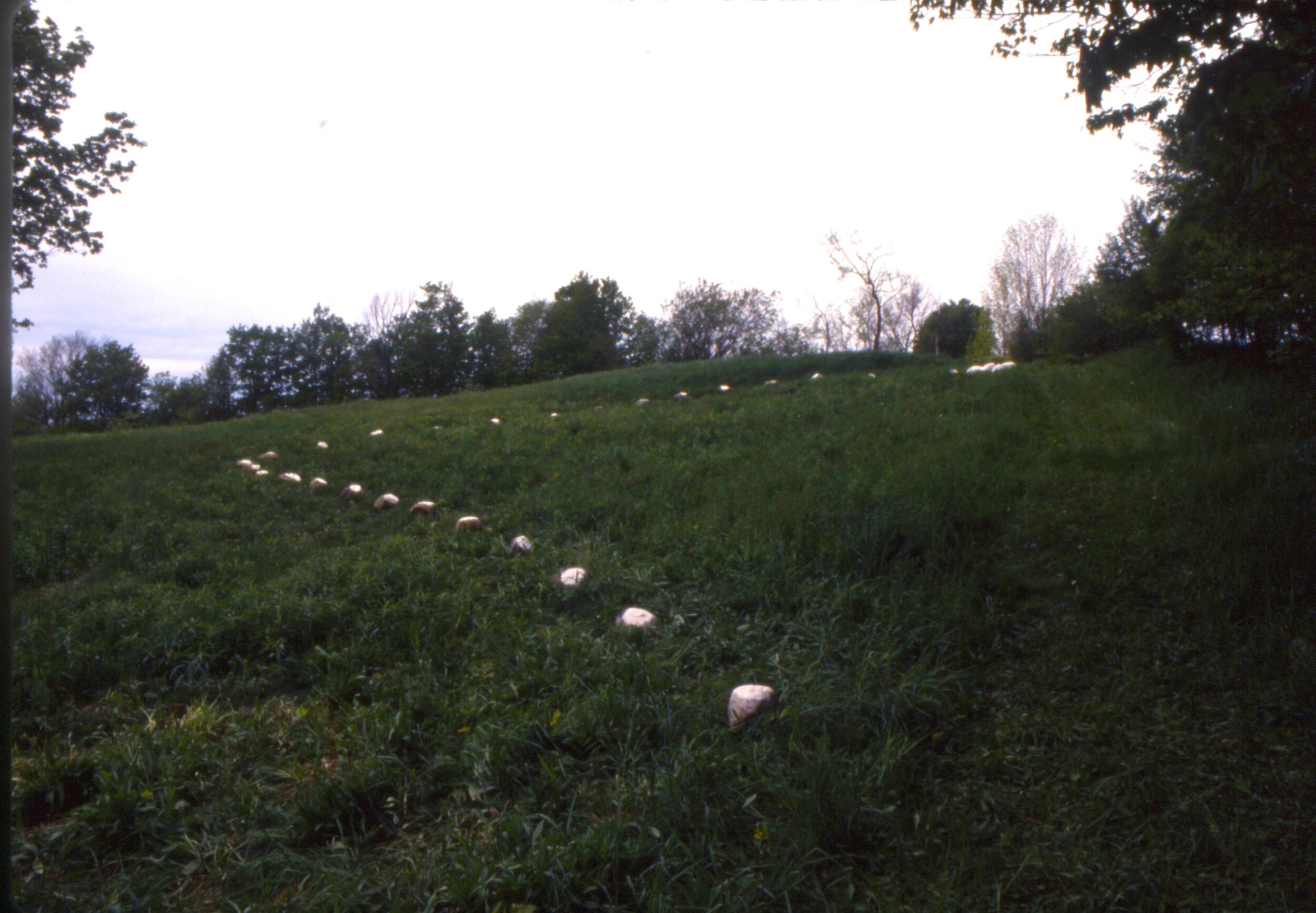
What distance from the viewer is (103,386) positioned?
802 inches

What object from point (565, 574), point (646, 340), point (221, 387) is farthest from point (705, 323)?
point (565, 574)

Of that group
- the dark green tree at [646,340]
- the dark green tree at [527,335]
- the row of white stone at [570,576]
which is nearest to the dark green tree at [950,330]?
the dark green tree at [646,340]

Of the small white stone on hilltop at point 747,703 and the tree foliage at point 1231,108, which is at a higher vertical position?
the tree foliage at point 1231,108

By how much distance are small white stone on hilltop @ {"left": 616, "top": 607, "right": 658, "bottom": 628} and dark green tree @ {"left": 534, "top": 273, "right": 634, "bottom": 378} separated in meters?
39.0

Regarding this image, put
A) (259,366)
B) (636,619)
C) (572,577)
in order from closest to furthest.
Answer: (636,619) < (572,577) < (259,366)

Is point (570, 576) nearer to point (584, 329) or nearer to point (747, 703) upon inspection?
point (747, 703)

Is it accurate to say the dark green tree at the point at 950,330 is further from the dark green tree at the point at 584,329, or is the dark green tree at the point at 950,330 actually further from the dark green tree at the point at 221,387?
the dark green tree at the point at 221,387

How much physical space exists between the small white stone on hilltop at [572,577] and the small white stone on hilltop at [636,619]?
0.53 metres

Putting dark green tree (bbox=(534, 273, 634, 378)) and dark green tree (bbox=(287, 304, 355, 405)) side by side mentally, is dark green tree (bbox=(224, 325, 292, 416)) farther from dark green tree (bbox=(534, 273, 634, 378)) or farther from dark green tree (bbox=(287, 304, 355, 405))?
dark green tree (bbox=(534, 273, 634, 378))

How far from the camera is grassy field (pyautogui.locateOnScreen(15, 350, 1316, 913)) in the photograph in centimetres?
209

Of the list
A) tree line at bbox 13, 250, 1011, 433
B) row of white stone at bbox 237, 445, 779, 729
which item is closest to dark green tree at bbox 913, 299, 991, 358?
tree line at bbox 13, 250, 1011, 433

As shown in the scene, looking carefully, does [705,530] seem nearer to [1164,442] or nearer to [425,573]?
[425,573]

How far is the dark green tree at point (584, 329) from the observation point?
4300 centimetres

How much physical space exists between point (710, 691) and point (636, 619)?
2.51 feet
